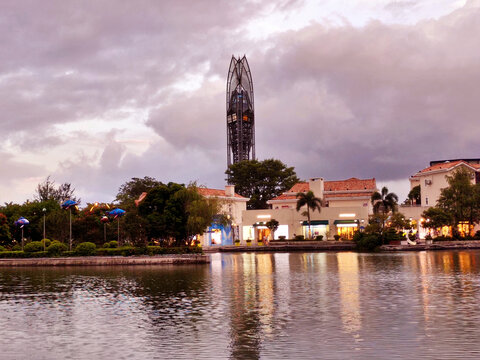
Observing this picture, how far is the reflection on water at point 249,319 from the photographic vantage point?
13.8 m

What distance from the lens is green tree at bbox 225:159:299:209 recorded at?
124688 millimetres

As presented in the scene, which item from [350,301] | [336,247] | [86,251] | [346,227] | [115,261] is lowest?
[350,301]

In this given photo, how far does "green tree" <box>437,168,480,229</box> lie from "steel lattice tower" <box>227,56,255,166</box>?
86832mm

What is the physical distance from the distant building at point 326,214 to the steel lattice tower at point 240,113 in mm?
61631

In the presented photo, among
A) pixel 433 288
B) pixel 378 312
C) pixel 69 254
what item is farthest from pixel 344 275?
pixel 69 254

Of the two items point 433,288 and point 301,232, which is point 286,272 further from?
point 301,232

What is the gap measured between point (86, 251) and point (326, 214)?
43.8 meters

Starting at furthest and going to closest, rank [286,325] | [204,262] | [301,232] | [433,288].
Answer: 1. [301,232]
2. [204,262]
3. [433,288]
4. [286,325]

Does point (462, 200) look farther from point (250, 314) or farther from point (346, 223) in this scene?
point (250, 314)

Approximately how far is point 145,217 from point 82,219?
15.3m

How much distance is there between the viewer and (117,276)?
3762 centimetres

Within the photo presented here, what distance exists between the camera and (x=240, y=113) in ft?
529

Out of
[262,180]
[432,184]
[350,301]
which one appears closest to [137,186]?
[262,180]

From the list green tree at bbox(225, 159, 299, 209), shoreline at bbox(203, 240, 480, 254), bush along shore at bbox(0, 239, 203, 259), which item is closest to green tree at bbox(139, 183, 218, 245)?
bush along shore at bbox(0, 239, 203, 259)
